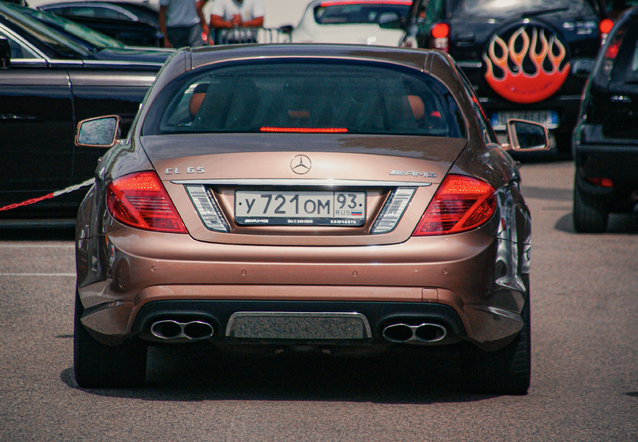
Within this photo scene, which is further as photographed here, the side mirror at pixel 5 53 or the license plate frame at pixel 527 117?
the license plate frame at pixel 527 117

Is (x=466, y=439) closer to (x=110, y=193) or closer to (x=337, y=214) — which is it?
(x=337, y=214)

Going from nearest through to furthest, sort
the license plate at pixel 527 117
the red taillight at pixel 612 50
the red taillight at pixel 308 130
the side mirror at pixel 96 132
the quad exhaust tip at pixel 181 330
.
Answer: the quad exhaust tip at pixel 181 330 < the red taillight at pixel 308 130 < the side mirror at pixel 96 132 < the red taillight at pixel 612 50 < the license plate at pixel 527 117

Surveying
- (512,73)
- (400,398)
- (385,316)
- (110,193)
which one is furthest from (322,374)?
(512,73)

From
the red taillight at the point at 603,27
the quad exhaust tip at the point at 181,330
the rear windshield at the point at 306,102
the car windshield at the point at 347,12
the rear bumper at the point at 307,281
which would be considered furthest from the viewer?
the car windshield at the point at 347,12

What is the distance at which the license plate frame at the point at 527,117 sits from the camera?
480 inches

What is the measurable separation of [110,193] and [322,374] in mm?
1325

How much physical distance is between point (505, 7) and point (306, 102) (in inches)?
A: 335

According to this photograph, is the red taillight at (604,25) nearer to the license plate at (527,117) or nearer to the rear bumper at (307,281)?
the license plate at (527,117)

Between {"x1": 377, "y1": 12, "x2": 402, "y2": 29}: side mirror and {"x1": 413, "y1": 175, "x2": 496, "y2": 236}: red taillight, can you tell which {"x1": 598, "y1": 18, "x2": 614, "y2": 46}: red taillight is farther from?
{"x1": 413, "y1": 175, "x2": 496, "y2": 236}: red taillight

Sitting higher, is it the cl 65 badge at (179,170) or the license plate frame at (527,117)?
the cl 65 badge at (179,170)

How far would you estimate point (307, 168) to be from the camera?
3.72 m

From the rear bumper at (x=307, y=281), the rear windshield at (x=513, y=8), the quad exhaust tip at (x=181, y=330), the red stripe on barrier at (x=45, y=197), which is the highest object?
the rear windshield at (x=513, y=8)

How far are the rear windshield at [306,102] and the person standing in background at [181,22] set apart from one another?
29.7ft

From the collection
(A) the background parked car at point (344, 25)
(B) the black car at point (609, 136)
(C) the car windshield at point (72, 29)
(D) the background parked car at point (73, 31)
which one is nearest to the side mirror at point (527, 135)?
(B) the black car at point (609, 136)
